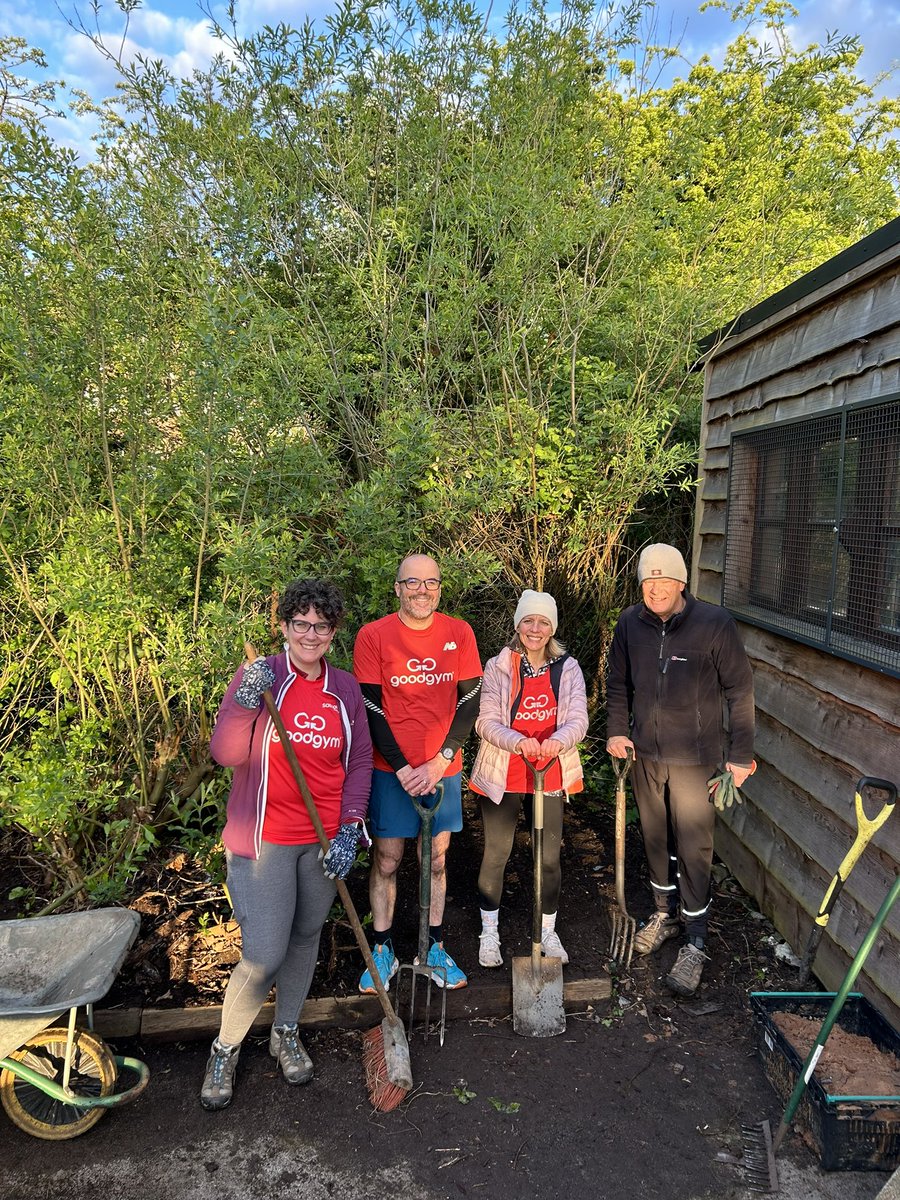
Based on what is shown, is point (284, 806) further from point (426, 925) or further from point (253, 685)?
point (426, 925)

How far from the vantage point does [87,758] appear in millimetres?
4133

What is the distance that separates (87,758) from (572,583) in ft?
12.4

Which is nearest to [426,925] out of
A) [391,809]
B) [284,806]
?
[391,809]

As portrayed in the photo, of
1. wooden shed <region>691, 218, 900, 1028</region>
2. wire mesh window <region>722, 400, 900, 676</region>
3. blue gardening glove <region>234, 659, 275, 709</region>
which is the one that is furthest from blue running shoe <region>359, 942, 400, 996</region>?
wire mesh window <region>722, 400, 900, 676</region>

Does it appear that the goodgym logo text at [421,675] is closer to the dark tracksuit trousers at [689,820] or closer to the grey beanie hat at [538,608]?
the grey beanie hat at [538,608]

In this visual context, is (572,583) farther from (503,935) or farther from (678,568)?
(503,935)

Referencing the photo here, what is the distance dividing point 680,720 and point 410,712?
135 cm

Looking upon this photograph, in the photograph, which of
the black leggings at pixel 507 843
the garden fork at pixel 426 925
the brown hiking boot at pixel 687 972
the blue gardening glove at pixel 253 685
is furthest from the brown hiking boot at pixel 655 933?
the blue gardening glove at pixel 253 685

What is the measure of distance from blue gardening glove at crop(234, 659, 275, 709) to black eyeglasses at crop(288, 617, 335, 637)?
0.20 metres

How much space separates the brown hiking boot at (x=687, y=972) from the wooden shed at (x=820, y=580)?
0.58 meters

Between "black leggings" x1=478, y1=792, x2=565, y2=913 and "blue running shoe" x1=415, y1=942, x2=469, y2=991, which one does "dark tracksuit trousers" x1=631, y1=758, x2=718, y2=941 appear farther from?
"blue running shoe" x1=415, y1=942, x2=469, y2=991

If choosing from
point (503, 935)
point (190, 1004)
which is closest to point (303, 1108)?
point (190, 1004)

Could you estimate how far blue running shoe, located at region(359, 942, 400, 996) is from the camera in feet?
11.6

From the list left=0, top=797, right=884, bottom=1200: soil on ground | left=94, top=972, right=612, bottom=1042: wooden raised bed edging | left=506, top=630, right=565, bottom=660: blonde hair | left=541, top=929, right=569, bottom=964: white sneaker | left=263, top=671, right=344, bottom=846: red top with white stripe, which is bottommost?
left=0, top=797, right=884, bottom=1200: soil on ground
